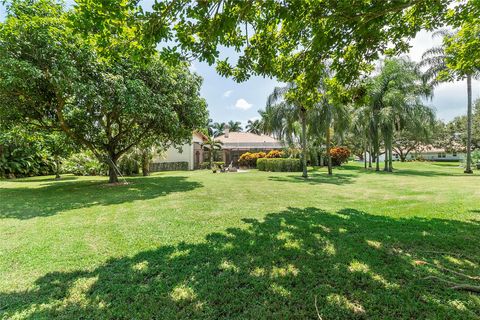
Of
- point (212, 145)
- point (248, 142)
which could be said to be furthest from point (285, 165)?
A: point (248, 142)

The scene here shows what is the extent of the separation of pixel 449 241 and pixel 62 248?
6.95 metres

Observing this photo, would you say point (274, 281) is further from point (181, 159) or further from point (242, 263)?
point (181, 159)

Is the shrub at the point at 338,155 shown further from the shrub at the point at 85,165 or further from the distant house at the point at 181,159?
the shrub at the point at 85,165

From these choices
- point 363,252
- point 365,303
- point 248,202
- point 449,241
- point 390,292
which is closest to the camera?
point 365,303

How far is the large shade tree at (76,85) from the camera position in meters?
8.55

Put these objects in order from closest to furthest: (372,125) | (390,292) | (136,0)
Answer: (390,292) < (136,0) < (372,125)

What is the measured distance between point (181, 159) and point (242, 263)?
2814 centimetres

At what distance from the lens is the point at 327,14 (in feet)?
14.8

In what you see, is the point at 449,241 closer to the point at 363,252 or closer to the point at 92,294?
the point at 363,252

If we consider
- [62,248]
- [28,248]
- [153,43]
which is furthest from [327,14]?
[28,248]

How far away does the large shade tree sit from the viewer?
8547 millimetres

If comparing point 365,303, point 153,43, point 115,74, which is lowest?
point 365,303

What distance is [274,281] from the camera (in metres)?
3.06

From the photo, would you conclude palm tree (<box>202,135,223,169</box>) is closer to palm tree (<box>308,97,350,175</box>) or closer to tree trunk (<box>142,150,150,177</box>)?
tree trunk (<box>142,150,150,177</box>)
